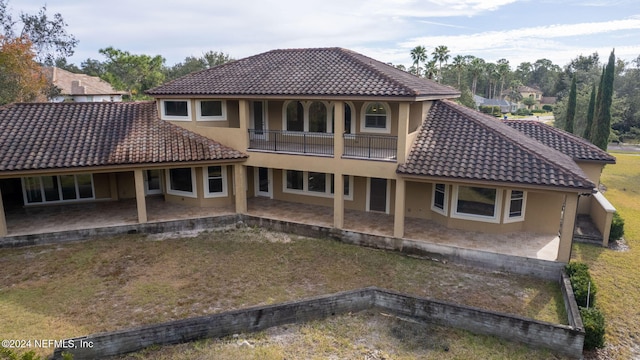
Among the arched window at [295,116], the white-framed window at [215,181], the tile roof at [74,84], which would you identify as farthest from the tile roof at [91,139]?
the tile roof at [74,84]

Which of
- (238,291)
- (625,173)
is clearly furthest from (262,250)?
(625,173)

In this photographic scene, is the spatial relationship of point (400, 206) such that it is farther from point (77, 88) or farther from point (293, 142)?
point (77, 88)

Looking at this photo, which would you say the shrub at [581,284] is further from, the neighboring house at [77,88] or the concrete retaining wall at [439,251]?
the neighboring house at [77,88]

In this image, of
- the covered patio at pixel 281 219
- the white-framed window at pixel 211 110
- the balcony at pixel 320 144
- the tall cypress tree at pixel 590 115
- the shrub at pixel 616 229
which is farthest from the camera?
the tall cypress tree at pixel 590 115

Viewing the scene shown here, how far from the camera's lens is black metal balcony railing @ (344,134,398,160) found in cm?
1573

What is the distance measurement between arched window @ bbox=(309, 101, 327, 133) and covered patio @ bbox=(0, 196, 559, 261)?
3670 mm

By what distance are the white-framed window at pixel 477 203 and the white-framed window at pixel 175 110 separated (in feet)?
40.7

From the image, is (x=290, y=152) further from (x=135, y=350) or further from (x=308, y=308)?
(x=135, y=350)

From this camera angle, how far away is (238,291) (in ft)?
38.5

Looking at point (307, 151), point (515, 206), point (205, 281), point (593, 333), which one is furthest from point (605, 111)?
point (205, 281)

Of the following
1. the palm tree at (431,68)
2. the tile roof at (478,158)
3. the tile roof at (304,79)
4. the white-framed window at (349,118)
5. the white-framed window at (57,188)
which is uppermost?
the palm tree at (431,68)

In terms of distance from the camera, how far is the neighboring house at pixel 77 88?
157ft

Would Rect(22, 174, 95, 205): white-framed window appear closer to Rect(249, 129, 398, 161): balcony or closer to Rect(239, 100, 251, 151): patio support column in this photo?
Rect(239, 100, 251, 151): patio support column

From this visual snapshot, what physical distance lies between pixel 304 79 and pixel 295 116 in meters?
2.55
